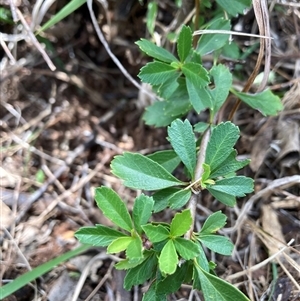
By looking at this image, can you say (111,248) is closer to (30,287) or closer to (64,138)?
(30,287)

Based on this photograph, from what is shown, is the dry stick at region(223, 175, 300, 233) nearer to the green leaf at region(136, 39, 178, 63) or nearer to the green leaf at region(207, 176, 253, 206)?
the green leaf at region(207, 176, 253, 206)

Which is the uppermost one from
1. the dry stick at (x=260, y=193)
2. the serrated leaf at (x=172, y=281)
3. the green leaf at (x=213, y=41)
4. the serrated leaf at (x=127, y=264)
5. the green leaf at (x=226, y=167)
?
the green leaf at (x=213, y=41)

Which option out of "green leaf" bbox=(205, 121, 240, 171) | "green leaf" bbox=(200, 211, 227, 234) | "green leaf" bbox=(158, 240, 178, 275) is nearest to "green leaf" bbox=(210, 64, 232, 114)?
"green leaf" bbox=(205, 121, 240, 171)

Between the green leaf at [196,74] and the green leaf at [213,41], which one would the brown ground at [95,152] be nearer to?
the green leaf at [213,41]

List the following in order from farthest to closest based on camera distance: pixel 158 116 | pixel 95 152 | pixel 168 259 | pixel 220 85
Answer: pixel 95 152, pixel 158 116, pixel 220 85, pixel 168 259

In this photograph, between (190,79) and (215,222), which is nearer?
(215,222)

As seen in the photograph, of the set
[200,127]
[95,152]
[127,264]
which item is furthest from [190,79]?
[95,152]

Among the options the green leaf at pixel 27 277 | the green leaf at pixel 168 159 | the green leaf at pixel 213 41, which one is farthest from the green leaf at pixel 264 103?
the green leaf at pixel 27 277

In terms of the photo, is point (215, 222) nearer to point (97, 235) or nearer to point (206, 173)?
point (206, 173)
